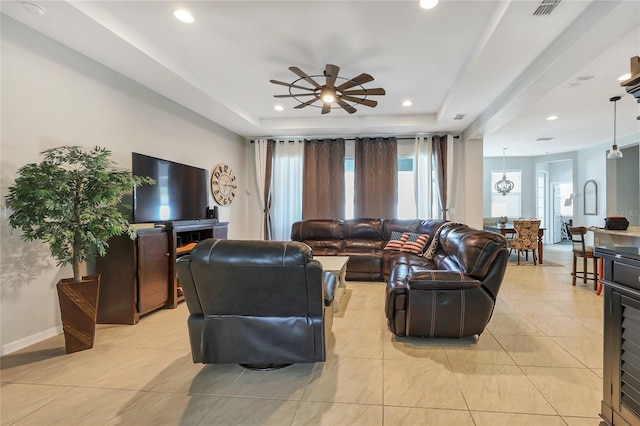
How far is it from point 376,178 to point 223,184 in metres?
3.08

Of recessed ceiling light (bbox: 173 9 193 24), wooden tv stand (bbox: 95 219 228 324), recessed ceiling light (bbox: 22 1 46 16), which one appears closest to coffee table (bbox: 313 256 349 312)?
wooden tv stand (bbox: 95 219 228 324)

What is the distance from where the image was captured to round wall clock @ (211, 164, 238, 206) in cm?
563

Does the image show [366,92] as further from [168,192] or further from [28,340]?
[28,340]

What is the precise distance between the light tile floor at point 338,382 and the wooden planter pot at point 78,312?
0.34 ft

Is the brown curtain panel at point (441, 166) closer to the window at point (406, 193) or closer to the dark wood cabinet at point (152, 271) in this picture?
the window at point (406, 193)

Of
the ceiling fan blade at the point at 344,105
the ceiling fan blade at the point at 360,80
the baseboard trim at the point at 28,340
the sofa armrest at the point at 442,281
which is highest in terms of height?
the ceiling fan blade at the point at 360,80

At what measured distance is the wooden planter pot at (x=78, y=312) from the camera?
254cm

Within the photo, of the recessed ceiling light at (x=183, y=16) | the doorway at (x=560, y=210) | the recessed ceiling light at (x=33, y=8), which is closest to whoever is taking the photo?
the recessed ceiling light at (x=33, y=8)

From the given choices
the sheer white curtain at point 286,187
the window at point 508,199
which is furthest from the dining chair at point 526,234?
the sheer white curtain at point 286,187

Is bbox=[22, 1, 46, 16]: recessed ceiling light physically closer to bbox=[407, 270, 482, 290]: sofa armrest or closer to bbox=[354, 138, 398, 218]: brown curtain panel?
bbox=[407, 270, 482, 290]: sofa armrest

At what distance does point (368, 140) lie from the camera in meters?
6.53

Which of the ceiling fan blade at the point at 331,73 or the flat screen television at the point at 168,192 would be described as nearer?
the ceiling fan blade at the point at 331,73

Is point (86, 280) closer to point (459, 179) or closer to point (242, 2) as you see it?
point (242, 2)

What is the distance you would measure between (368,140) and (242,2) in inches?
168
